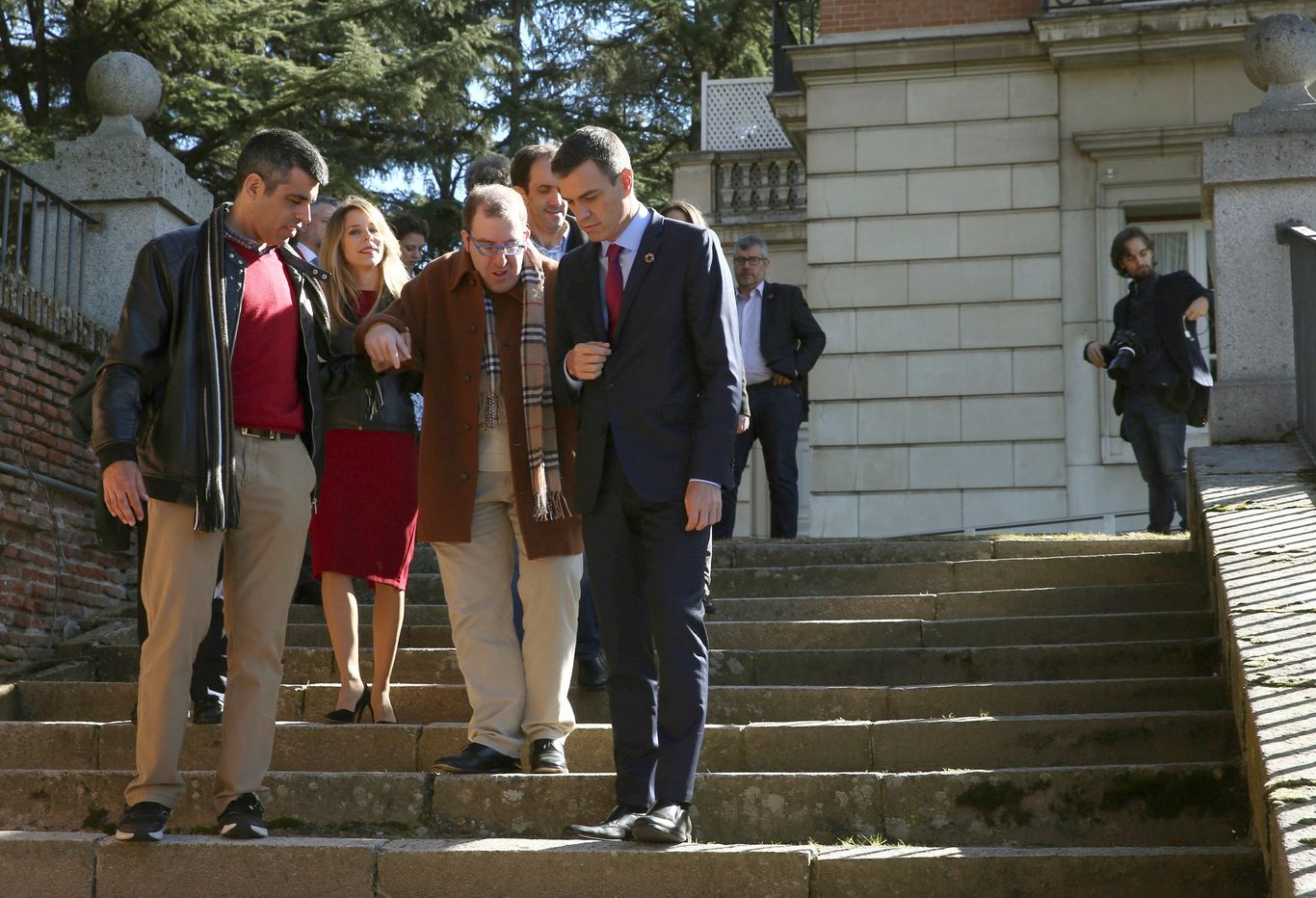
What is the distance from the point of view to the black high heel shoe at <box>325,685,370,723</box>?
573cm

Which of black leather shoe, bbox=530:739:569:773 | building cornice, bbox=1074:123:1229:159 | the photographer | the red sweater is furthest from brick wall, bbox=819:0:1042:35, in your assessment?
black leather shoe, bbox=530:739:569:773

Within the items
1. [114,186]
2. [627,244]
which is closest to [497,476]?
[627,244]

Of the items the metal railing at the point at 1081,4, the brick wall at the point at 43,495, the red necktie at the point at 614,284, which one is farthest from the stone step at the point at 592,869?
the metal railing at the point at 1081,4

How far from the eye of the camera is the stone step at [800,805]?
15.3 feet

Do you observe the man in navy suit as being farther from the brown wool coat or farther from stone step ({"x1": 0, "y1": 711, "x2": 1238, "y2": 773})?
stone step ({"x1": 0, "y1": 711, "x2": 1238, "y2": 773})

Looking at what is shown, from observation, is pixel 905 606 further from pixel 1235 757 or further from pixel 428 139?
pixel 428 139

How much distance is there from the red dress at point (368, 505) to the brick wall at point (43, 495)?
2363 mm

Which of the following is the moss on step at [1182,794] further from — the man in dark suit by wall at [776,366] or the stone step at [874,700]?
the man in dark suit by wall at [776,366]

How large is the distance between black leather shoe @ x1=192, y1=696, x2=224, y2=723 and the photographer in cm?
510

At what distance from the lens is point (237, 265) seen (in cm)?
473

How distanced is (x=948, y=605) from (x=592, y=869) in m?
3.19

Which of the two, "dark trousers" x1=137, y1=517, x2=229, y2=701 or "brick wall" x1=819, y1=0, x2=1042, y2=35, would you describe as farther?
"brick wall" x1=819, y1=0, x2=1042, y2=35

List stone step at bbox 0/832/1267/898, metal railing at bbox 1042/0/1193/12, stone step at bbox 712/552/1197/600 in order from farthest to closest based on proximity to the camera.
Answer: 1. metal railing at bbox 1042/0/1193/12
2. stone step at bbox 712/552/1197/600
3. stone step at bbox 0/832/1267/898

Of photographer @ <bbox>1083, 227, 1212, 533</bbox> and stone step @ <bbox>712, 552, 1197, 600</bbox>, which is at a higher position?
photographer @ <bbox>1083, 227, 1212, 533</bbox>
